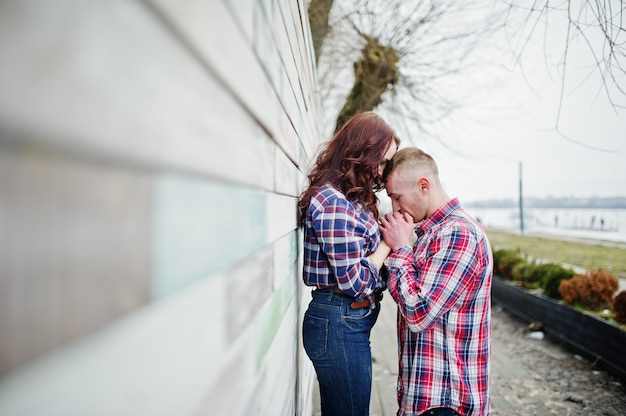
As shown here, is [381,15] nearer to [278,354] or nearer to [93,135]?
[278,354]

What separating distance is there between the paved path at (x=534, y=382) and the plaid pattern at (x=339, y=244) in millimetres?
2531

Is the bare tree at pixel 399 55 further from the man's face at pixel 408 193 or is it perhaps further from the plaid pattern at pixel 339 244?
the plaid pattern at pixel 339 244

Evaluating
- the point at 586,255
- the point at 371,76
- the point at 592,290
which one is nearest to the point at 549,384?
the point at 592,290

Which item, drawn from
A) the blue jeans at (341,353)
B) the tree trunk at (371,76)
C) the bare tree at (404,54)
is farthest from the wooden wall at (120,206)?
the tree trunk at (371,76)

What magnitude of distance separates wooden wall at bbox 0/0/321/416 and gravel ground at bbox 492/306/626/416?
13.4 feet

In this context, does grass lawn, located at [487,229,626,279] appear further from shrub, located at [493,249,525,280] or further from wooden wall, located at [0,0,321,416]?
wooden wall, located at [0,0,321,416]

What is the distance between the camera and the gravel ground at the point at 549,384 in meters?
3.79

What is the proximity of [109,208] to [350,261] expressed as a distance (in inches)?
49.8

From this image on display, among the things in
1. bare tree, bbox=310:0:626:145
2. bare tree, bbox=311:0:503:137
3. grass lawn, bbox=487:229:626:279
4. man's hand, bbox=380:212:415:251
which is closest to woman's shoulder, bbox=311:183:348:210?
man's hand, bbox=380:212:415:251

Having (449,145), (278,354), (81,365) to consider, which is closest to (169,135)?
(81,365)

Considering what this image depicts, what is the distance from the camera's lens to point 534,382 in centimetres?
439

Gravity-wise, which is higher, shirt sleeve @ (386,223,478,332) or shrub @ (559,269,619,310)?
shirt sleeve @ (386,223,478,332)

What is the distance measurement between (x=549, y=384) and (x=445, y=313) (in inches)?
142

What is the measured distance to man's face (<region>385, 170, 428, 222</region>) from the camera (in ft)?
6.28
